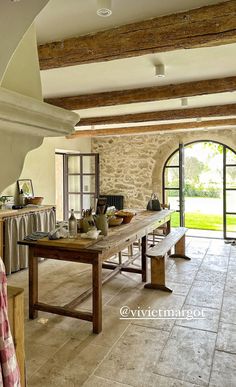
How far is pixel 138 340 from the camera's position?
2.75 metres

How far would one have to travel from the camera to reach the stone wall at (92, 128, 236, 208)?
7.52 m

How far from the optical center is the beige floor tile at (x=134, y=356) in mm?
2260

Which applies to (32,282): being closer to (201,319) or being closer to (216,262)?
(201,319)

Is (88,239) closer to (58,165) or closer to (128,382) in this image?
(128,382)

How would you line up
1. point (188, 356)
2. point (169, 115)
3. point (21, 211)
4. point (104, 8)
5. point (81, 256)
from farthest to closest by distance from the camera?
point (169, 115) → point (21, 211) → point (81, 256) → point (188, 356) → point (104, 8)

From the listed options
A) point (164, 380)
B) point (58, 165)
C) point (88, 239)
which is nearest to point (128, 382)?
point (164, 380)


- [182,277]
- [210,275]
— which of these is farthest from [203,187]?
[182,277]

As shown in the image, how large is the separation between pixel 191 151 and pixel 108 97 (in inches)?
227

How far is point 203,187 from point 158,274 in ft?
19.9

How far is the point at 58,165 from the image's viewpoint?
8461 millimetres

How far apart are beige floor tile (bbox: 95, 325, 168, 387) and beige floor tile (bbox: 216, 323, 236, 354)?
1.57 ft

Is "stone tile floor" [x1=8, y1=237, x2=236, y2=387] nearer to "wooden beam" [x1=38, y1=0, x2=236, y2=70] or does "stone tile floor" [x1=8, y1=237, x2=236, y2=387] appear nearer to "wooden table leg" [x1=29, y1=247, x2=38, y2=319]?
"wooden table leg" [x1=29, y1=247, x2=38, y2=319]

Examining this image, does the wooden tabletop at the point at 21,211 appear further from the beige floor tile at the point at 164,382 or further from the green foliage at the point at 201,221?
the green foliage at the point at 201,221

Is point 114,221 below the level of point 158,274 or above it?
above
